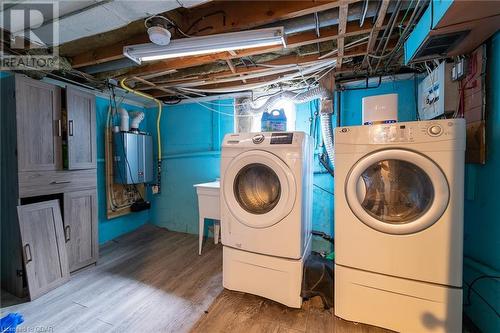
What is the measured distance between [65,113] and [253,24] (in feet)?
6.39

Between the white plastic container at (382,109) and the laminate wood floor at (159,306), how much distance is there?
1.44 meters

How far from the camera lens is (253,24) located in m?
1.48

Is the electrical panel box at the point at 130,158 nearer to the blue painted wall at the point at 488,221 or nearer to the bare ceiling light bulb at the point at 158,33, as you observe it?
the bare ceiling light bulb at the point at 158,33

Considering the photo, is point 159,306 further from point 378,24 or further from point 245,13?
point 378,24

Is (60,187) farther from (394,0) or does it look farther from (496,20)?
(496,20)

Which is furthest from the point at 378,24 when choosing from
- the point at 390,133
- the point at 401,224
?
the point at 401,224

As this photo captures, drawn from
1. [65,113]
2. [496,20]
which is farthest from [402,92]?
[65,113]

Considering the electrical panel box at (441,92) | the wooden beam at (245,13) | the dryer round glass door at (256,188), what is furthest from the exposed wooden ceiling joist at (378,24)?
the dryer round glass door at (256,188)

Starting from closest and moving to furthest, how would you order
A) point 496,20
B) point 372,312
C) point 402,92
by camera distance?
point 496,20, point 372,312, point 402,92

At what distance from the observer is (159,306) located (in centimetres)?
171

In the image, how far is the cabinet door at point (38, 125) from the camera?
178 cm

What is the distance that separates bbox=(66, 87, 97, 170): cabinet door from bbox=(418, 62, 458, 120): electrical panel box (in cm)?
322

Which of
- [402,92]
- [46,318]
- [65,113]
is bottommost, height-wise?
[46,318]

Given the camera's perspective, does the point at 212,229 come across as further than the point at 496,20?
Yes
